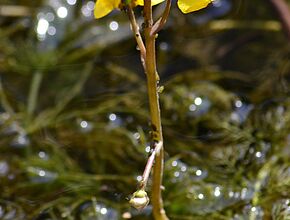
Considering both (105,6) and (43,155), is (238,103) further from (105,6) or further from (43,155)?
(105,6)

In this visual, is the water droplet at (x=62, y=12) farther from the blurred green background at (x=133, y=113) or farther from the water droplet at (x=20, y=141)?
the water droplet at (x=20, y=141)

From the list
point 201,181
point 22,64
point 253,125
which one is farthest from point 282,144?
point 22,64

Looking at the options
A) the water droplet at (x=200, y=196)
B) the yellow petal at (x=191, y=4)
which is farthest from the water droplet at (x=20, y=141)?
the yellow petal at (x=191, y=4)

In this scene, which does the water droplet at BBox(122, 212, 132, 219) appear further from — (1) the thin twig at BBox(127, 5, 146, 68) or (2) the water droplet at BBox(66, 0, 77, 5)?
(2) the water droplet at BBox(66, 0, 77, 5)

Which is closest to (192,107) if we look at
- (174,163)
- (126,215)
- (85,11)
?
(174,163)

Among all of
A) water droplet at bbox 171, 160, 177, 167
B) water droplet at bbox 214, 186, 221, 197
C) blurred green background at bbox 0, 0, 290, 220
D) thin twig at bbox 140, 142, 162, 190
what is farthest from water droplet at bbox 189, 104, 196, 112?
thin twig at bbox 140, 142, 162, 190

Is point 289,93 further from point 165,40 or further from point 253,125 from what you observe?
point 165,40

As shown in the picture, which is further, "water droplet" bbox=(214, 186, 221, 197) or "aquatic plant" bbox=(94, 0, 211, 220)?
"water droplet" bbox=(214, 186, 221, 197)
